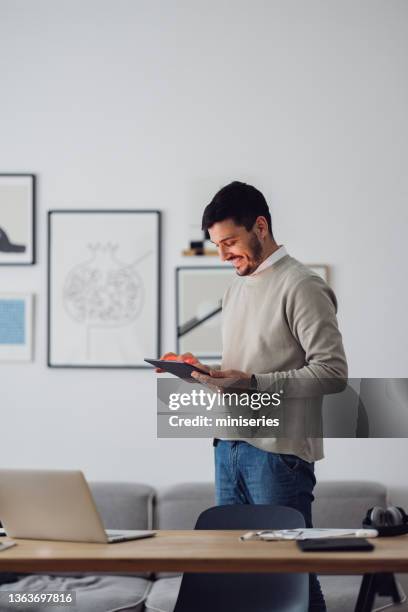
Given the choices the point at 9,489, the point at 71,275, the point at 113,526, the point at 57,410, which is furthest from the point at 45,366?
the point at 9,489

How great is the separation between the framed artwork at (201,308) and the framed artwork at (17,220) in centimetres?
71

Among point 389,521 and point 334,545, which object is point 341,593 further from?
point 334,545

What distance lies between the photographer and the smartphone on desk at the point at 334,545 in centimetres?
157

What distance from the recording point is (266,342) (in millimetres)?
2160

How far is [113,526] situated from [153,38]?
7.22 ft

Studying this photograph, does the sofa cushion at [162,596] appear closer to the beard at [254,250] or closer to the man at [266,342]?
the man at [266,342]

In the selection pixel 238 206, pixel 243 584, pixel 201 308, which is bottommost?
pixel 243 584

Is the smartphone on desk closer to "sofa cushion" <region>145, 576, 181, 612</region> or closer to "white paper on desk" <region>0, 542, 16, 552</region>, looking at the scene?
"white paper on desk" <region>0, 542, 16, 552</region>

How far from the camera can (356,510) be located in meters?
3.27

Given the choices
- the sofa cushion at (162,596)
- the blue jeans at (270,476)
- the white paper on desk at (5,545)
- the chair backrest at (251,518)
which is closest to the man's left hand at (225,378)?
the blue jeans at (270,476)

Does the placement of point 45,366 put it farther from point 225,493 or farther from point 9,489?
point 9,489

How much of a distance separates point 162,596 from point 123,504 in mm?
523

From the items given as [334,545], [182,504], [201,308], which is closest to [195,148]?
[201,308]

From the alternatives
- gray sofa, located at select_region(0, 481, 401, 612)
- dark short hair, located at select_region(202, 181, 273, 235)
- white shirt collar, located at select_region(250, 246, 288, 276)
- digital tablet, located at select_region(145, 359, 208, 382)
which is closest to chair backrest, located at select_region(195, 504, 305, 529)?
digital tablet, located at select_region(145, 359, 208, 382)
